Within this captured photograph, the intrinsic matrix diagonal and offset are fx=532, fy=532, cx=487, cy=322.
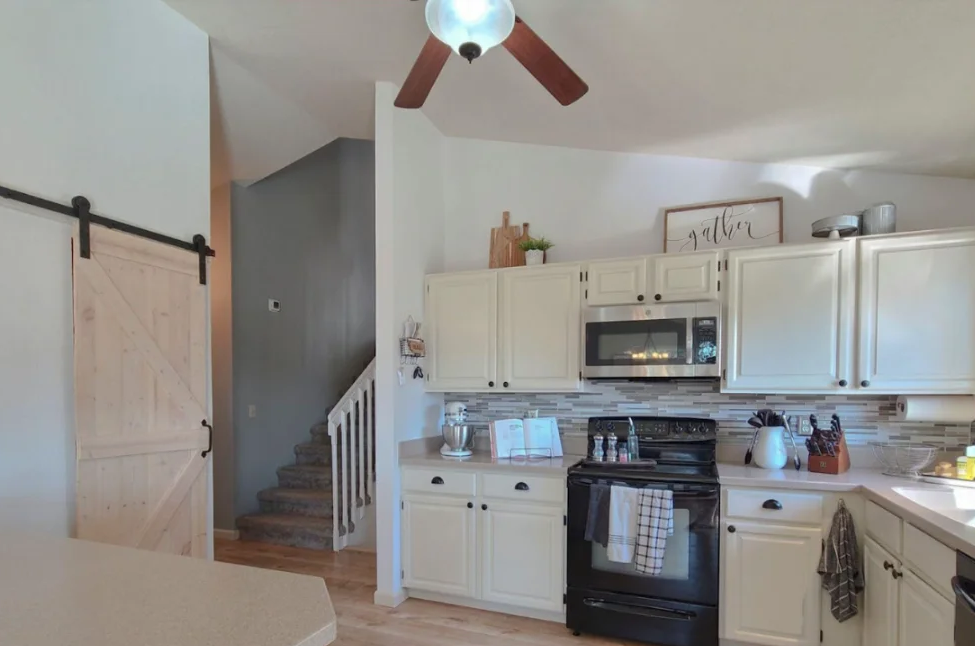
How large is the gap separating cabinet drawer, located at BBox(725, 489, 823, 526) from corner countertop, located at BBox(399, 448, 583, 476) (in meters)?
0.84

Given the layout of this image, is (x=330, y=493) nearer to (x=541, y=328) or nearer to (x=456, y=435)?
(x=456, y=435)

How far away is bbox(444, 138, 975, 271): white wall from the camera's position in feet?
9.41

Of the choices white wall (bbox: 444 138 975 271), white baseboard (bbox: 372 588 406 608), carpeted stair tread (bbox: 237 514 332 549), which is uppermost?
white wall (bbox: 444 138 975 271)

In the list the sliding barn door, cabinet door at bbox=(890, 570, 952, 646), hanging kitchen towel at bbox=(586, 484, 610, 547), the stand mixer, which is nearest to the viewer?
cabinet door at bbox=(890, 570, 952, 646)

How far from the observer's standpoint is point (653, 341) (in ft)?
9.69

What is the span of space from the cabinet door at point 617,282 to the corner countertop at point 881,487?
41.3 inches

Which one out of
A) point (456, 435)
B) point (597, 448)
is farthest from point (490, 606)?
point (597, 448)

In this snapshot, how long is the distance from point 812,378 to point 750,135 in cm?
130

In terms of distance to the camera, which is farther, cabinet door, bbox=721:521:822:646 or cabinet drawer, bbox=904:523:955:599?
cabinet door, bbox=721:521:822:646

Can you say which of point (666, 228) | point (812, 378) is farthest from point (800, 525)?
point (666, 228)

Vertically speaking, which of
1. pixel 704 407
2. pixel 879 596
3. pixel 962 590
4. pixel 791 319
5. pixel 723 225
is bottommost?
pixel 879 596

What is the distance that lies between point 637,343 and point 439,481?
141 cm

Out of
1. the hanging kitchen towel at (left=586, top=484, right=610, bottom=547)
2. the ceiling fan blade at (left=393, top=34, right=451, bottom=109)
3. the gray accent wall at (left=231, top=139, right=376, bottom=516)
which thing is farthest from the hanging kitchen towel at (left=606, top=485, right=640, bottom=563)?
the gray accent wall at (left=231, top=139, right=376, bottom=516)

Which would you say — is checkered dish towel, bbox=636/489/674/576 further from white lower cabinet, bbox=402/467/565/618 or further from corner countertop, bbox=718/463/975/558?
white lower cabinet, bbox=402/467/565/618
